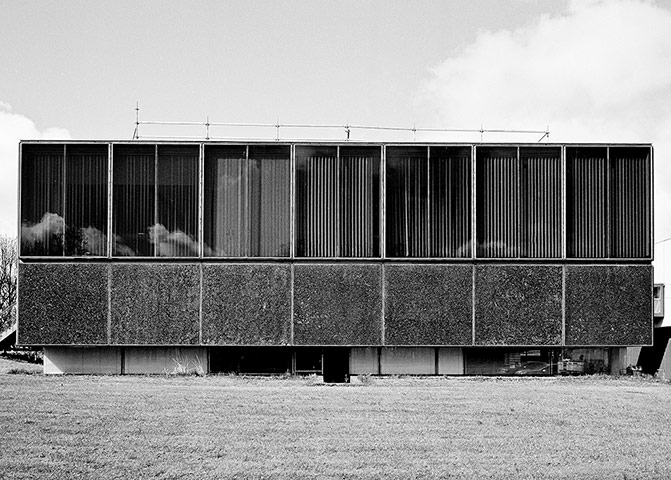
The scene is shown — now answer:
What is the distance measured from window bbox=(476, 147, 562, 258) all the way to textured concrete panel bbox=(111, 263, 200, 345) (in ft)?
32.1

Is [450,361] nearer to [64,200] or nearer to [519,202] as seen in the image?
[519,202]

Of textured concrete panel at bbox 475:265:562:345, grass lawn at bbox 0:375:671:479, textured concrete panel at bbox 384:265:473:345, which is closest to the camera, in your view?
grass lawn at bbox 0:375:671:479

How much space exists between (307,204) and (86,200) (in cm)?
735

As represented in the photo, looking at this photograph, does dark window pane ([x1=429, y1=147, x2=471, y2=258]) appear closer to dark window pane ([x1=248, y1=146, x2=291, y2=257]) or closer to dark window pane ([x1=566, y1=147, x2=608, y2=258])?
dark window pane ([x1=566, y1=147, x2=608, y2=258])

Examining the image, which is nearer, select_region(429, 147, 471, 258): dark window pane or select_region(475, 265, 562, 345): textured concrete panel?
select_region(475, 265, 562, 345): textured concrete panel

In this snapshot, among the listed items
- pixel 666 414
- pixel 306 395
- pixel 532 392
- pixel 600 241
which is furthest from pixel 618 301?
pixel 306 395

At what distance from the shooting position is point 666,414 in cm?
2291

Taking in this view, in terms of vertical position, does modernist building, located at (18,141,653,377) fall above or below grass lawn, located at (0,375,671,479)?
above

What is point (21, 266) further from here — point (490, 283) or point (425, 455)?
point (425, 455)

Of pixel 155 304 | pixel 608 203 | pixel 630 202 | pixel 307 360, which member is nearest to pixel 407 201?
pixel 307 360

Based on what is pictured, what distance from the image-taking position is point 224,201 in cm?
3142

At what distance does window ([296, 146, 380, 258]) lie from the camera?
31.2 meters

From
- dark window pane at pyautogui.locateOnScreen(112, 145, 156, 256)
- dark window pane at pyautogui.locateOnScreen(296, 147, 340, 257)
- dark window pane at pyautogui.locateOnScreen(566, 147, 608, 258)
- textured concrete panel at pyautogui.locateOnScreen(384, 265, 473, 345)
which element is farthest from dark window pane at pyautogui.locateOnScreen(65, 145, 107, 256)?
dark window pane at pyautogui.locateOnScreen(566, 147, 608, 258)

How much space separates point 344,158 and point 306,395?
9.46 m
